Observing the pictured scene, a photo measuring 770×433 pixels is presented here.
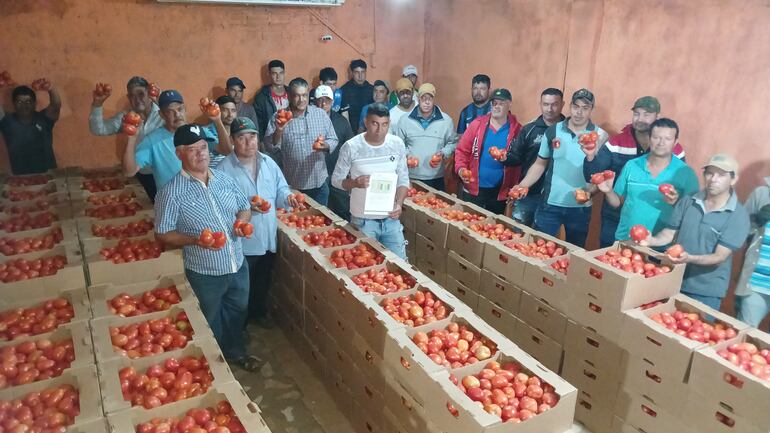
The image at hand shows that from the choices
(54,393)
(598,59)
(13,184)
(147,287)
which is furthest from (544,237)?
(13,184)

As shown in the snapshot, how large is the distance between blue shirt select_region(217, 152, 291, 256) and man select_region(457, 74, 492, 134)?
110 inches

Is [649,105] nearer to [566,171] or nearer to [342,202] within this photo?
[566,171]

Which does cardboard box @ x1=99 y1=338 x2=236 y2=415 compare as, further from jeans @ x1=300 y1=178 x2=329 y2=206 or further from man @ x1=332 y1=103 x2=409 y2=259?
jeans @ x1=300 y1=178 x2=329 y2=206

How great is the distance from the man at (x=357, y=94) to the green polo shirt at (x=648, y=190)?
13.1ft

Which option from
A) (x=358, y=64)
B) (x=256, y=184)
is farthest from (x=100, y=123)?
(x=358, y=64)

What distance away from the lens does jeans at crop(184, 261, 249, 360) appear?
361 centimetres

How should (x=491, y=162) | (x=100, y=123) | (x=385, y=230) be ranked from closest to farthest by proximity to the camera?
1. (x=385, y=230)
2. (x=100, y=123)
3. (x=491, y=162)

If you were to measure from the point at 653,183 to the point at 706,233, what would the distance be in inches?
22.6

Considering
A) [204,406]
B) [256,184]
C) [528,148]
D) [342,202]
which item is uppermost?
[528,148]

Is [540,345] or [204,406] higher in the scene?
[204,406]

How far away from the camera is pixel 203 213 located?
3.37 metres

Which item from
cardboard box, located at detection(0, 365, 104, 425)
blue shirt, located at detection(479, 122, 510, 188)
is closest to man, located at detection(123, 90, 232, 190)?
cardboard box, located at detection(0, 365, 104, 425)

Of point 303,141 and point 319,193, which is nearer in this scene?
point 303,141

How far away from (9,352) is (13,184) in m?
3.30
